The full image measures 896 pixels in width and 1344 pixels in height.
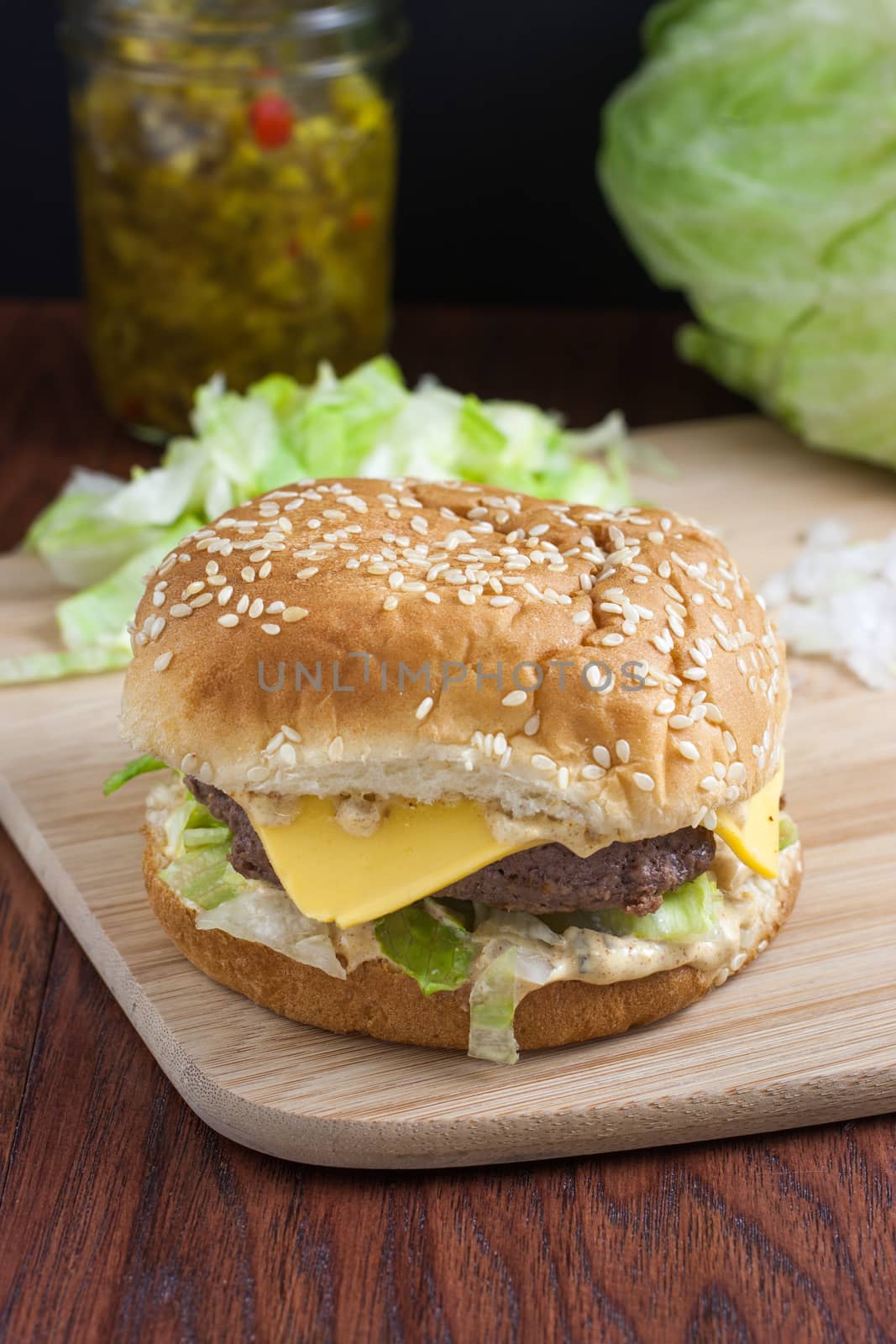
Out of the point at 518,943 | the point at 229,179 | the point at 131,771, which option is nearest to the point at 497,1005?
the point at 518,943

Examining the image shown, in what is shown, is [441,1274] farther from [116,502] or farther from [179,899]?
[116,502]

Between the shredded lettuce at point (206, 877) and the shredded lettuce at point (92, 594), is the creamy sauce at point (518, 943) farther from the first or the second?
the shredded lettuce at point (92, 594)

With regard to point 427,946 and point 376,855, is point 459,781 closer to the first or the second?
point 376,855

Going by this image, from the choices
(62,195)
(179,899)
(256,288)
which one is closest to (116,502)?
(256,288)

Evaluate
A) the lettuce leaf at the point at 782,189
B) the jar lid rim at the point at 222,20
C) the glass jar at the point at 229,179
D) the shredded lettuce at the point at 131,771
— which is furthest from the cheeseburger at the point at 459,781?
the lettuce leaf at the point at 782,189

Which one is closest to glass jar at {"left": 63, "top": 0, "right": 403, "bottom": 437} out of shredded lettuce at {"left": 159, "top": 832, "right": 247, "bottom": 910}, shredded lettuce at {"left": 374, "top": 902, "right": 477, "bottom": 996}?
shredded lettuce at {"left": 159, "top": 832, "right": 247, "bottom": 910}

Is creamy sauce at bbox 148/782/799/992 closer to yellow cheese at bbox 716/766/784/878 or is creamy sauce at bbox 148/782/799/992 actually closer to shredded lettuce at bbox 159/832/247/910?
shredded lettuce at bbox 159/832/247/910

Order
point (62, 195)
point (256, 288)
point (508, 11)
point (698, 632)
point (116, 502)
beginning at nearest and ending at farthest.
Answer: point (698, 632) → point (116, 502) → point (256, 288) → point (508, 11) → point (62, 195)
